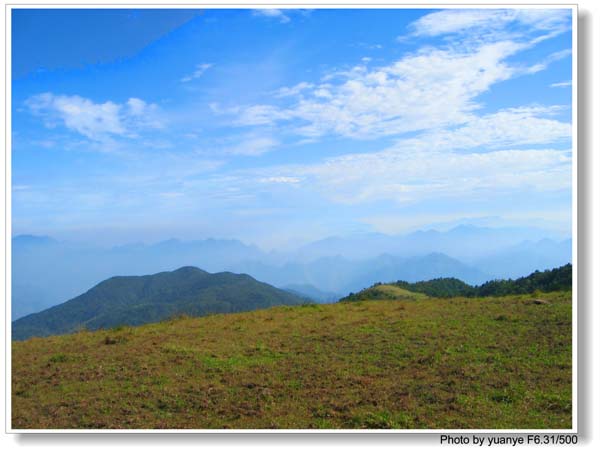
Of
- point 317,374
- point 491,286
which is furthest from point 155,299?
point 317,374

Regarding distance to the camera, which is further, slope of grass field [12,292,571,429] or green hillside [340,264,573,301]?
green hillside [340,264,573,301]

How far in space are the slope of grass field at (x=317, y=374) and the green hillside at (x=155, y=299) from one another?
65435mm

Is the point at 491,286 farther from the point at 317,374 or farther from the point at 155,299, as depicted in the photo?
the point at 155,299

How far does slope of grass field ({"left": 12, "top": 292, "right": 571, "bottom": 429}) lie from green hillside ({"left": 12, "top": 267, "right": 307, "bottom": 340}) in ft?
215

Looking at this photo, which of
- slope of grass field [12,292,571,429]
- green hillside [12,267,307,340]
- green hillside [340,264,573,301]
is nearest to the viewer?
slope of grass field [12,292,571,429]

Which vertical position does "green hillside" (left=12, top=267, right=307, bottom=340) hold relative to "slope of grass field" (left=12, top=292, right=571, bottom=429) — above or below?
below

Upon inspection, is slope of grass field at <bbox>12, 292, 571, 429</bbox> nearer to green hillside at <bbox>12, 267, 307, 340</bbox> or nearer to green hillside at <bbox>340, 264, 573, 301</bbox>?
green hillside at <bbox>340, 264, 573, 301</bbox>

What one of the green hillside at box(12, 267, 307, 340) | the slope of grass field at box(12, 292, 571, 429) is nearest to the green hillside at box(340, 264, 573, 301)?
the slope of grass field at box(12, 292, 571, 429)

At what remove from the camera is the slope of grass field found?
29.7 ft

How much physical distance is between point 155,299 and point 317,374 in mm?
124388

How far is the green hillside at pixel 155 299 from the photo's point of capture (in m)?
90.6
